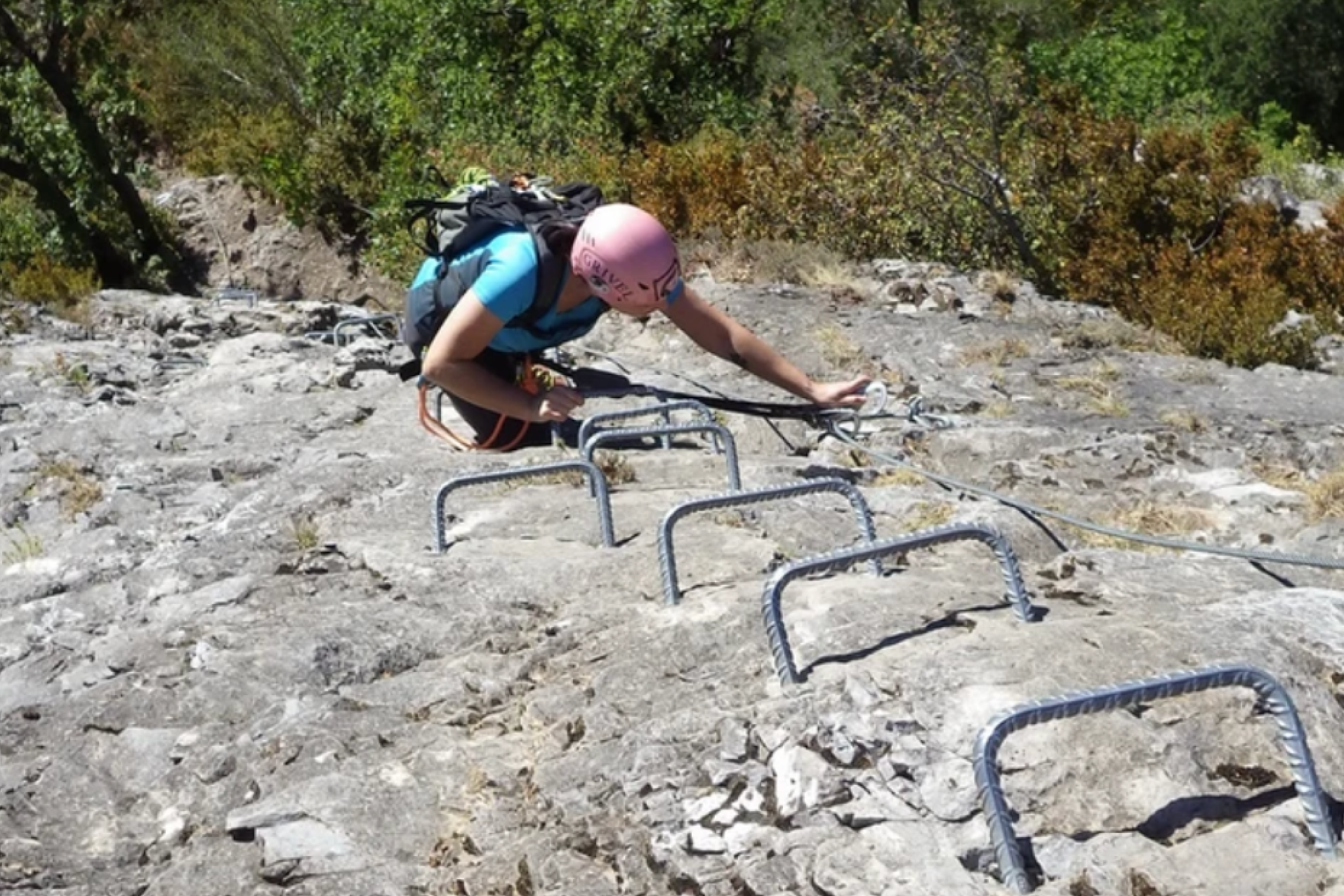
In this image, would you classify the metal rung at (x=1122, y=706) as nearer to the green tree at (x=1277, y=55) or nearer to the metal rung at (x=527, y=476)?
the metal rung at (x=527, y=476)

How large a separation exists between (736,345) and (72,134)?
16.7 m

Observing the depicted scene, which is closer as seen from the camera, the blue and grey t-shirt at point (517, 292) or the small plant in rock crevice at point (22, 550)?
the blue and grey t-shirt at point (517, 292)

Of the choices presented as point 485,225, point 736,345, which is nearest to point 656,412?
point 736,345

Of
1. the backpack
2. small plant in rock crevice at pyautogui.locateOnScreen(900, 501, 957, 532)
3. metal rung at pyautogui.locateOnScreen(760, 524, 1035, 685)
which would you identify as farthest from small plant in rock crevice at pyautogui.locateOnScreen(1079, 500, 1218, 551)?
metal rung at pyautogui.locateOnScreen(760, 524, 1035, 685)

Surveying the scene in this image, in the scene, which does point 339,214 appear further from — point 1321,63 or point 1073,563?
point 1073,563

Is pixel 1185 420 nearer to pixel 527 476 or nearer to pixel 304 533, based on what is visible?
pixel 527 476

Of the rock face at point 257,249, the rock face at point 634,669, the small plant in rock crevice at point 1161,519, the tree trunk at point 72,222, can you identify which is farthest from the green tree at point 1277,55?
the small plant in rock crevice at point 1161,519

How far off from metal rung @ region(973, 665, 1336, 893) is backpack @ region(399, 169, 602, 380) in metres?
3.13

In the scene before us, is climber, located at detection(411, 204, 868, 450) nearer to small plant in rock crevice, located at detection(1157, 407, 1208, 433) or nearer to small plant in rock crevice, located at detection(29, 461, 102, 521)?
small plant in rock crevice, located at detection(29, 461, 102, 521)

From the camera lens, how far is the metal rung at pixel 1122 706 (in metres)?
3.25

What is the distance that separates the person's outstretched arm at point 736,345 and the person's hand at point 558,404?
52cm

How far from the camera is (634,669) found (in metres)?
4.76

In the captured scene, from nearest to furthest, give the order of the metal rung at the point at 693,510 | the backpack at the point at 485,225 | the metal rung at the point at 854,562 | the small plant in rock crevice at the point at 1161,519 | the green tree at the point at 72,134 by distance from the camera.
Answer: the metal rung at the point at 854,562 < the metal rung at the point at 693,510 < the backpack at the point at 485,225 < the small plant in rock crevice at the point at 1161,519 < the green tree at the point at 72,134

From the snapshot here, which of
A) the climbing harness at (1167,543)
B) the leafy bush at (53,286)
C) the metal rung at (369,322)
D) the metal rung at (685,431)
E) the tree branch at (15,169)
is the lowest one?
the leafy bush at (53,286)
